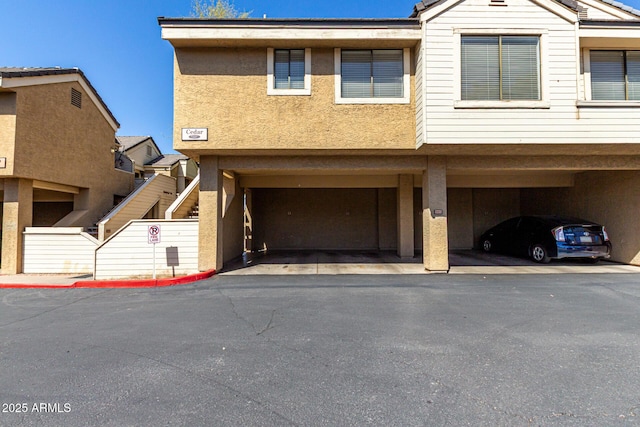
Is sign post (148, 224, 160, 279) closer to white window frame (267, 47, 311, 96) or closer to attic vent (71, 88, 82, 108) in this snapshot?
white window frame (267, 47, 311, 96)

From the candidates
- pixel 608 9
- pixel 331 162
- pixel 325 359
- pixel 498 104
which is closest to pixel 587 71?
pixel 498 104

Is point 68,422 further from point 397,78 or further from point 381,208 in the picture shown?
point 381,208

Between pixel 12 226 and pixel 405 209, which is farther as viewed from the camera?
pixel 405 209

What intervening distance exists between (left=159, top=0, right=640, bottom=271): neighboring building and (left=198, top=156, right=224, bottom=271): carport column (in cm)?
3

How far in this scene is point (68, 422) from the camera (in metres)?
2.70

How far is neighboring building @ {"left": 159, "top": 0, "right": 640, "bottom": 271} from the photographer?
7977 millimetres

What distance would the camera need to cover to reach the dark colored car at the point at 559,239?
10.3 metres

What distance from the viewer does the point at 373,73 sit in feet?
28.8

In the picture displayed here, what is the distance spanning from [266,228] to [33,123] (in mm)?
9365

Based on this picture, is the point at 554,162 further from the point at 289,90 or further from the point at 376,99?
the point at 289,90

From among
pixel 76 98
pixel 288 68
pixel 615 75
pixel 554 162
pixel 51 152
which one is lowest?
pixel 554 162

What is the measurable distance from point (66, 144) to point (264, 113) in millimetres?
9070

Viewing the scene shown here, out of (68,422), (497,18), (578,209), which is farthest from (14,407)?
(578,209)

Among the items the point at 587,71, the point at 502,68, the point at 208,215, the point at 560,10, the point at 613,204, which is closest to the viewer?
the point at 560,10
